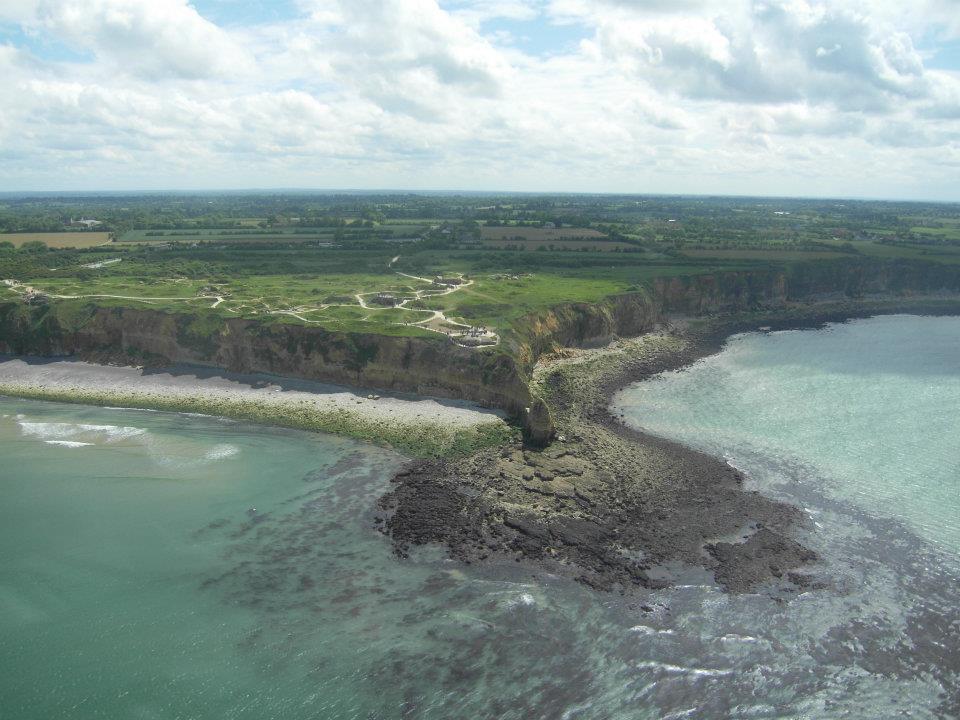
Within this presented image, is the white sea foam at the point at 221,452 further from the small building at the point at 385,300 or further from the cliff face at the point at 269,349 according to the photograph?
the small building at the point at 385,300

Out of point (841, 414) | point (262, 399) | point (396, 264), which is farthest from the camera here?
point (396, 264)

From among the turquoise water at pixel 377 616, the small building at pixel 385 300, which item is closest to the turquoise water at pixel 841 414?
the turquoise water at pixel 377 616

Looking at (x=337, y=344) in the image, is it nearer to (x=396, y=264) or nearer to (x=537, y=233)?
(x=396, y=264)

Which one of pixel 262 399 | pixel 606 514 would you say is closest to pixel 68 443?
pixel 262 399

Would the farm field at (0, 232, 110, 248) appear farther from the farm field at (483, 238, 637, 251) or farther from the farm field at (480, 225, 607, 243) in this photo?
the farm field at (480, 225, 607, 243)

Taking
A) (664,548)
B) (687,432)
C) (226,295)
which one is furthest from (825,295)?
(226,295)

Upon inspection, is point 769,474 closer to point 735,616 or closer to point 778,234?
point 735,616
